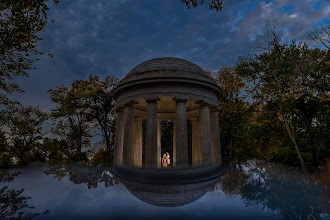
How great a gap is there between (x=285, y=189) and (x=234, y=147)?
60.2 feet

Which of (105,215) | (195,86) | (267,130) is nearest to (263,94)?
(267,130)

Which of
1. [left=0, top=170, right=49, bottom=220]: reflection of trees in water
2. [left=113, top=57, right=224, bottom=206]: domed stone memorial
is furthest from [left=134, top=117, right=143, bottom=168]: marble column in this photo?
[left=0, top=170, right=49, bottom=220]: reflection of trees in water

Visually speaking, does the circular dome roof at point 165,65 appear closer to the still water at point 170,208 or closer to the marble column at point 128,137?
the marble column at point 128,137

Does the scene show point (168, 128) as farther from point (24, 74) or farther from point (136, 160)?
point (24, 74)

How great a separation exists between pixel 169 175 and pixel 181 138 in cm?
440

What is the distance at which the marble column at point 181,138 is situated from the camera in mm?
18719

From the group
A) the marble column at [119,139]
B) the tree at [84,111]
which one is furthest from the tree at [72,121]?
the marble column at [119,139]

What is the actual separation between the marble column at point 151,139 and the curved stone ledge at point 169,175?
0.96 meters

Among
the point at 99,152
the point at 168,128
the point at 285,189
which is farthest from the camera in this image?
the point at 168,128

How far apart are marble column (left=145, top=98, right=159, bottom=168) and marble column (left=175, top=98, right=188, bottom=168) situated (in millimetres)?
2714

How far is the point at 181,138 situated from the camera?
19266 mm

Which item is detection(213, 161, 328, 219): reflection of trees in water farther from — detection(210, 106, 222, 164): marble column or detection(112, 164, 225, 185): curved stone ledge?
detection(210, 106, 222, 164): marble column

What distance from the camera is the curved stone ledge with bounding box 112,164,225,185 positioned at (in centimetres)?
1642

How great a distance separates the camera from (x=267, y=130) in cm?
2681
